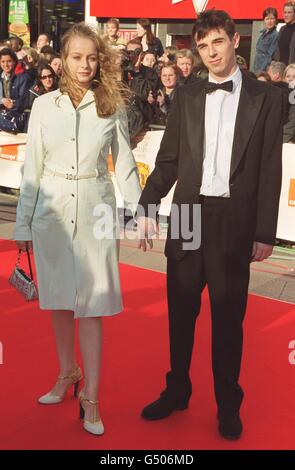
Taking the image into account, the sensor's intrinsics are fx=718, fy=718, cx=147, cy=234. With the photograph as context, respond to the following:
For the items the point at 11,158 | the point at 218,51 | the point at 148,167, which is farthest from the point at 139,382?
the point at 11,158

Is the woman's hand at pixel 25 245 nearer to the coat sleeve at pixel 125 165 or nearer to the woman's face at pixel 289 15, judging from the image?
the coat sleeve at pixel 125 165

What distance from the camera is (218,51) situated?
10.9ft

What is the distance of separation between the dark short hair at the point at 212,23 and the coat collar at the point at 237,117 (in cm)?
24

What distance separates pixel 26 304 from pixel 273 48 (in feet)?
22.8

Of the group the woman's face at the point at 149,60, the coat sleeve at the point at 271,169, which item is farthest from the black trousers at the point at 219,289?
the woman's face at the point at 149,60

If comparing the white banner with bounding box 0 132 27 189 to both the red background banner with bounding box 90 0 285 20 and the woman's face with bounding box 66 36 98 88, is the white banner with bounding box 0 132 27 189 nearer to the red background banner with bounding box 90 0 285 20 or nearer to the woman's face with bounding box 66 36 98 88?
the red background banner with bounding box 90 0 285 20

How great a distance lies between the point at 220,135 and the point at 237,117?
12cm

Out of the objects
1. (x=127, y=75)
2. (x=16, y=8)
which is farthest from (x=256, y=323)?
(x=16, y=8)

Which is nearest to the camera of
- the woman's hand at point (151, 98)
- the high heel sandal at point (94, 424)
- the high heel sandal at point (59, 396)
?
the high heel sandal at point (94, 424)

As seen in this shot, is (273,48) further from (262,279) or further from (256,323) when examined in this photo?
(256,323)

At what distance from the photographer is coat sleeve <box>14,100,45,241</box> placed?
3.49 metres

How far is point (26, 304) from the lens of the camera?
537 cm

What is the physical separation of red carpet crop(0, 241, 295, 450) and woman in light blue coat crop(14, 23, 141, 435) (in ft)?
0.70

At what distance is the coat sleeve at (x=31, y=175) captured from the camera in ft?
11.5
